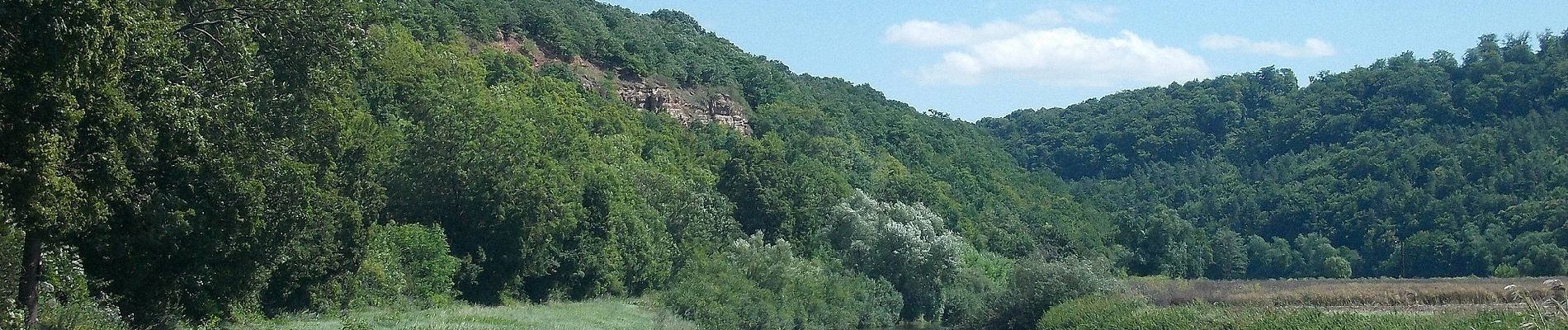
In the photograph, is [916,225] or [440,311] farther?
[916,225]

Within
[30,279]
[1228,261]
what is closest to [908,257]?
[30,279]

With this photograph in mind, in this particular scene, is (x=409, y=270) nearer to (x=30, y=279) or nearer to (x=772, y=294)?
A: (x=772, y=294)

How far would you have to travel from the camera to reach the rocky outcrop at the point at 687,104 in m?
96.4

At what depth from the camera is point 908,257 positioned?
67.1 meters

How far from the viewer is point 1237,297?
2156 inches

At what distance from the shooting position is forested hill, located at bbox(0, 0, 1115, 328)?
68.7ft

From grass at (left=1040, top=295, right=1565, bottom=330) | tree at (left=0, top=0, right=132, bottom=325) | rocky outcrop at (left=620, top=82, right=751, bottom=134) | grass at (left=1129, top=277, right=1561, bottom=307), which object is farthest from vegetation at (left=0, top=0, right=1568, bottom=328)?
grass at (left=1129, top=277, right=1561, bottom=307)

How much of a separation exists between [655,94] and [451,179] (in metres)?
46.1

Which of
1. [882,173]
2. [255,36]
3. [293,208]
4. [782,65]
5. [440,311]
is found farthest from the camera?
[782,65]

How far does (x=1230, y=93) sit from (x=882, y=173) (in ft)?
311

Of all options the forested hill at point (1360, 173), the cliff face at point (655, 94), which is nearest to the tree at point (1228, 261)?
the forested hill at point (1360, 173)

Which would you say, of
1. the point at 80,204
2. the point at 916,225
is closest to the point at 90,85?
the point at 80,204

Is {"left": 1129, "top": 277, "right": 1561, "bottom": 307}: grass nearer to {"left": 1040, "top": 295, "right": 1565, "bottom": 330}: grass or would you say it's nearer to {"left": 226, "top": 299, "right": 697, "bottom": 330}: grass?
{"left": 1040, "top": 295, "right": 1565, "bottom": 330}: grass

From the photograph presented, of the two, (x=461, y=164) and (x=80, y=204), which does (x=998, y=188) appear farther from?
(x=80, y=204)
